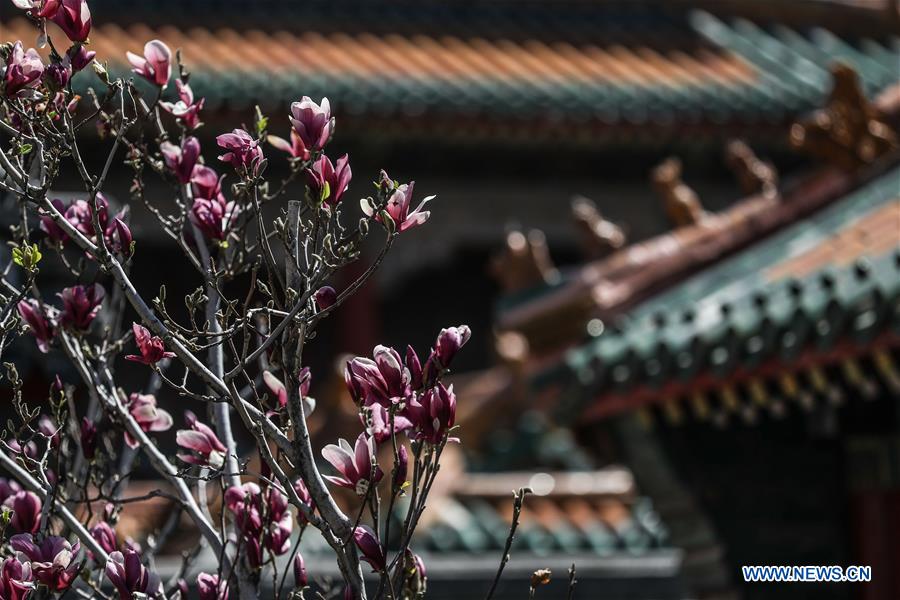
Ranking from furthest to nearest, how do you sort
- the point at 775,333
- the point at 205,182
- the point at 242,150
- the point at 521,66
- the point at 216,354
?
the point at 521,66 → the point at 775,333 → the point at 205,182 → the point at 216,354 → the point at 242,150

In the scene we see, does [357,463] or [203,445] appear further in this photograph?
[203,445]

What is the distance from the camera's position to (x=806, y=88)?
41.2ft

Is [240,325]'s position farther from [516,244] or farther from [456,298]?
[456,298]

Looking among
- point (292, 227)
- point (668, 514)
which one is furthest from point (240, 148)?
point (668, 514)

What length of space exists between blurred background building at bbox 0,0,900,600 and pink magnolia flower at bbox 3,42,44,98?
2.83 meters

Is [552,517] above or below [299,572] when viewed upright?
below

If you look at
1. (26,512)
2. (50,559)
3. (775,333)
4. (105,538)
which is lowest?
(775,333)

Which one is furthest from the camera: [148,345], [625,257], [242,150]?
[625,257]

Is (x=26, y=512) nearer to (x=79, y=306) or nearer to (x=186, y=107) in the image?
(x=79, y=306)

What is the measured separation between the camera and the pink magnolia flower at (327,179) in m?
3.44

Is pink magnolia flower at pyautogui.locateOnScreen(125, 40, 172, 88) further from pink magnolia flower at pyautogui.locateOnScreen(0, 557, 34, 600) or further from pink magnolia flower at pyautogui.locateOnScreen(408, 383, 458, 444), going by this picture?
pink magnolia flower at pyautogui.locateOnScreen(0, 557, 34, 600)

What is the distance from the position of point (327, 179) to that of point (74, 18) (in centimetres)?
60

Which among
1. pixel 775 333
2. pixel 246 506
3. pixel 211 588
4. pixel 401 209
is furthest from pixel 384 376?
pixel 775 333

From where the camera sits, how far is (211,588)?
11.7 feet
